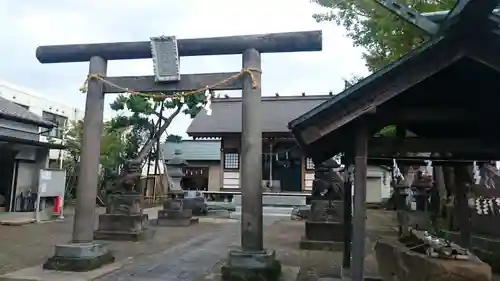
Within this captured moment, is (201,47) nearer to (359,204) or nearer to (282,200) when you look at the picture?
(359,204)

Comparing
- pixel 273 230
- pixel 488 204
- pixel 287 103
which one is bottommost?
pixel 273 230

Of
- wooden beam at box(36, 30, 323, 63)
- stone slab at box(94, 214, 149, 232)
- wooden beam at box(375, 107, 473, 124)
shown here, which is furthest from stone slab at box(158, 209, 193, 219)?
wooden beam at box(375, 107, 473, 124)

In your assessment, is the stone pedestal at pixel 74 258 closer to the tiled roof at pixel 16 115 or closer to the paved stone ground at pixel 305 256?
the paved stone ground at pixel 305 256

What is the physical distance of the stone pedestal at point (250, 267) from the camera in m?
7.10

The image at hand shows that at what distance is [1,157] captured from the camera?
17.7 m

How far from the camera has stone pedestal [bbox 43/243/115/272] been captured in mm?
7805

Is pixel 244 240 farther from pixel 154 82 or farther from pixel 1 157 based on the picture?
pixel 1 157

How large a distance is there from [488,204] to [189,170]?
24.4 meters

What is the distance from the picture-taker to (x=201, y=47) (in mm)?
8336

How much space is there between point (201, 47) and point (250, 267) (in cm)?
435

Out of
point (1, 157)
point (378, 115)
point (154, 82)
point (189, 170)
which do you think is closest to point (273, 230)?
point (154, 82)

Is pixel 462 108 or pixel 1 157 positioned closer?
pixel 462 108

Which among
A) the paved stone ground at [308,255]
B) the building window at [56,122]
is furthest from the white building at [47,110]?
the paved stone ground at [308,255]

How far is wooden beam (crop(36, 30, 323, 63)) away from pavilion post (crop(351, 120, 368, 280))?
9.88 ft
